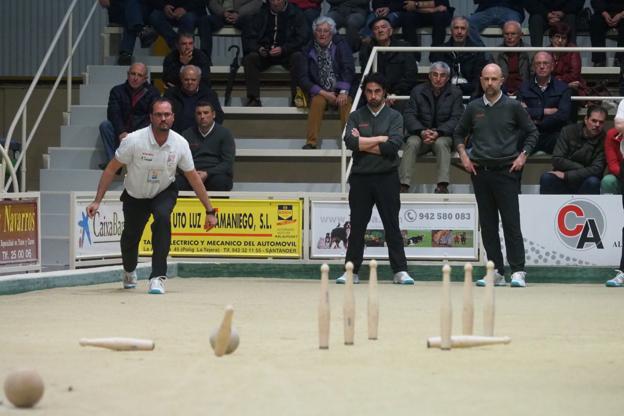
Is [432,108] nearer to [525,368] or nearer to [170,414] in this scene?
[525,368]

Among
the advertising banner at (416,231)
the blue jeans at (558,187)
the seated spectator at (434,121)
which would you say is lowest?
the advertising banner at (416,231)

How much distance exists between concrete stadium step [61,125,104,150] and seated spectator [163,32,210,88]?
1.30 meters

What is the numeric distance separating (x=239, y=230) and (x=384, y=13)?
14.2 feet

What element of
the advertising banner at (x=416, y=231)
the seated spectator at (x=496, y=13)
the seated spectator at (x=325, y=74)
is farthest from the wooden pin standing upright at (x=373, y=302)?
the seated spectator at (x=496, y=13)

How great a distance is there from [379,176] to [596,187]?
284 cm

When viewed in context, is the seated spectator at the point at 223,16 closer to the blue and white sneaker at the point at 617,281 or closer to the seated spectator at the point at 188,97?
the seated spectator at the point at 188,97

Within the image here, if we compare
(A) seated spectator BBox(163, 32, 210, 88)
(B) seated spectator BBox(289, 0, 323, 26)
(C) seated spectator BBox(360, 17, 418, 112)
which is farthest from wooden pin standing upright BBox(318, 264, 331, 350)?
(B) seated spectator BBox(289, 0, 323, 26)

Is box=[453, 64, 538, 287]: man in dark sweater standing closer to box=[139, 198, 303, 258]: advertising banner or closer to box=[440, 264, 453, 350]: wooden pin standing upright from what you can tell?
box=[139, 198, 303, 258]: advertising banner

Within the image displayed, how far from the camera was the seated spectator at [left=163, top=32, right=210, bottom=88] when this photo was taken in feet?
51.4

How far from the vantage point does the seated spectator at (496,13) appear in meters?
17.1

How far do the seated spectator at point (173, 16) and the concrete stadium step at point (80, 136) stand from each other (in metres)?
1.48

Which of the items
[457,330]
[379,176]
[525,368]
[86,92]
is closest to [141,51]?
[86,92]

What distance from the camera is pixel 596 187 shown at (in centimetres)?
1384

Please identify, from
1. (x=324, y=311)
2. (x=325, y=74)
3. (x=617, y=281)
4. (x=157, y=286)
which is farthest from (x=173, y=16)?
(x=324, y=311)
